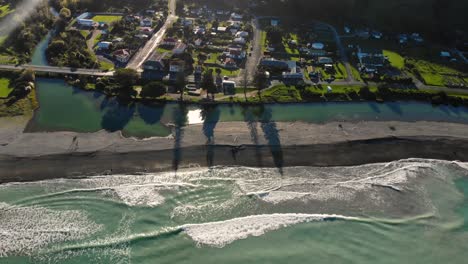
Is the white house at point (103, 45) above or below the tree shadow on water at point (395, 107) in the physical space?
above

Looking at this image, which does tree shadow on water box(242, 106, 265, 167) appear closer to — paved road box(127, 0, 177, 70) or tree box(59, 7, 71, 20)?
paved road box(127, 0, 177, 70)

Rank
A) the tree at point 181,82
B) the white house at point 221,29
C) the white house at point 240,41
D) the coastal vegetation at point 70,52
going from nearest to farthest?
the tree at point 181,82
the coastal vegetation at point 70,52
the white house at point 240,41
the white house at point 221,29

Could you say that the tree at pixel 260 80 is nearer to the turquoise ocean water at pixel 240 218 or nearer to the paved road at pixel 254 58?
the paved road at pixel 254 58

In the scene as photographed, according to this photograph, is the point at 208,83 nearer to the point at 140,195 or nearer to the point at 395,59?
the point at 140,195

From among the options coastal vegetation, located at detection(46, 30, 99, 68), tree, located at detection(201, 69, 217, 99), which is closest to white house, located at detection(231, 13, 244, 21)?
tree, located at detection(201, 69, 217, 99)

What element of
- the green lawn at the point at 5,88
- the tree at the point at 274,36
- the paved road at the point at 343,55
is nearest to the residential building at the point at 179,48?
the tree at the point at 274,36

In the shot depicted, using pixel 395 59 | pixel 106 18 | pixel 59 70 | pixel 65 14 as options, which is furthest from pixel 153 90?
pixel 395 59
